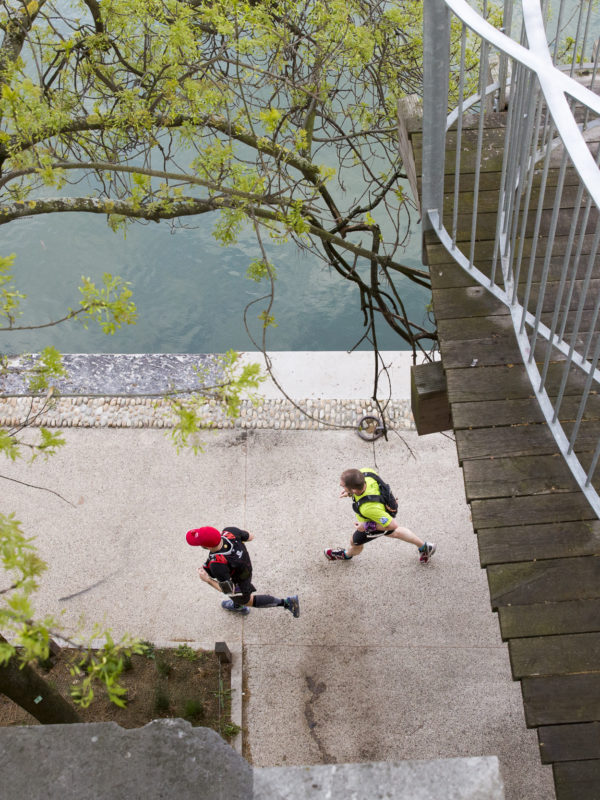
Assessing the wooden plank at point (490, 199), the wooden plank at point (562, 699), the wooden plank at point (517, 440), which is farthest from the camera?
the wooden plank at point (490, 199)

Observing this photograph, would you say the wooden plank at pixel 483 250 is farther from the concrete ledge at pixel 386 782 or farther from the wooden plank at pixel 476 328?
the concrete ledge at pixel 386 782

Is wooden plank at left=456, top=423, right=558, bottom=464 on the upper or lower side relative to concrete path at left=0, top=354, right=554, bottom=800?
upper

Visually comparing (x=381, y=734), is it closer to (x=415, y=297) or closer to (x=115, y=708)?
(x=115, y=708)

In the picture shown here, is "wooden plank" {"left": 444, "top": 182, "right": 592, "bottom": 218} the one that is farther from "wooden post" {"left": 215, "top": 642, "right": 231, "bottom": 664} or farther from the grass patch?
the grass patch

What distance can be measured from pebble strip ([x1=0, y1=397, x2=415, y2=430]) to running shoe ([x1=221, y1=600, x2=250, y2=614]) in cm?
210

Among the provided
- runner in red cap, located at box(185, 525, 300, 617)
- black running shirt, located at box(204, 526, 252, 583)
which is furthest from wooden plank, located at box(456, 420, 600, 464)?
black running shirt, located at box(204, 526, 252, 583)

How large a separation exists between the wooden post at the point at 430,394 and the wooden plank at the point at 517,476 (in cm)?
72

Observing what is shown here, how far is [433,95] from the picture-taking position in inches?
119

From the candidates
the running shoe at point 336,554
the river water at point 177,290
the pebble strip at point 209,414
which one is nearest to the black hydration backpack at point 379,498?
the running shoe at point 336,554

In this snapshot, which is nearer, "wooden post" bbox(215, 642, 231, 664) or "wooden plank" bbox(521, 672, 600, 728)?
"wooden plank" bbox(521, 672, 600, 728)

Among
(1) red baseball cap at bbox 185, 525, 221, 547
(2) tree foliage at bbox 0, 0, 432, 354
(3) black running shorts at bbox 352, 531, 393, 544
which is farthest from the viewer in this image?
(3) black running shorts at bbox 352, 531, 393, 544

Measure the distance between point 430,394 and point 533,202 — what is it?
1.28 m

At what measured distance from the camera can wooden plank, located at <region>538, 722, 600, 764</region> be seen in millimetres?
2309

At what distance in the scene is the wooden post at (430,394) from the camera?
3568 mm
